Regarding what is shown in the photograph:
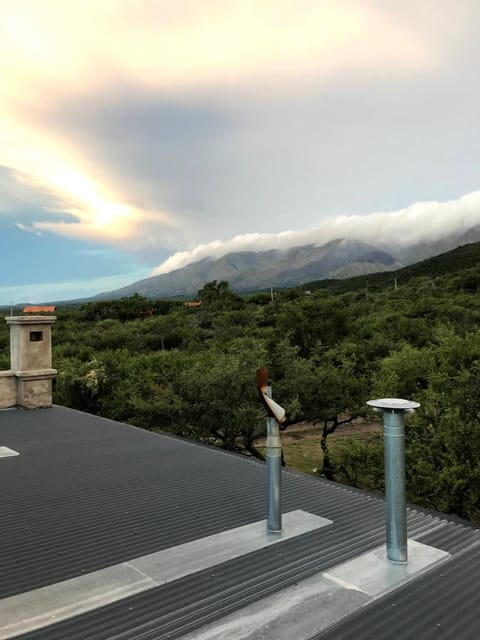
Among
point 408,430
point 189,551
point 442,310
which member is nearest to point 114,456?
point 189,551

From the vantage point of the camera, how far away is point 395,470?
370 centimetres

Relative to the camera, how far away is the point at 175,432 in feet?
47.3

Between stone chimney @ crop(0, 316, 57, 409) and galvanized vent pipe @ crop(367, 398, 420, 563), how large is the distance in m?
8.91

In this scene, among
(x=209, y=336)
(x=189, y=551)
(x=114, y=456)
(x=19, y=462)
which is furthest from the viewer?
(x=209, y=336)

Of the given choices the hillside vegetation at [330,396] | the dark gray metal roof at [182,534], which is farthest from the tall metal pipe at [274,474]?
the hillside vegetation at [330,396]

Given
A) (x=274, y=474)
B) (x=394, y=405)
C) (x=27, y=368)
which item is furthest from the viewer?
(x=27, y=368)

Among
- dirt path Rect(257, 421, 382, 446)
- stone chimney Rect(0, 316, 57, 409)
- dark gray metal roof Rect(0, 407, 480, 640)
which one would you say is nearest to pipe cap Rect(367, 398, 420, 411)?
dark gray metal roof Rect(0, 407, 480, 640)

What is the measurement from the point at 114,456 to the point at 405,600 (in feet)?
16.4

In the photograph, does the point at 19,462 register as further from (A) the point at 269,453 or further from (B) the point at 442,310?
(B) the point at 442,310

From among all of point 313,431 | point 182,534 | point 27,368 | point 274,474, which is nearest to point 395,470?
point 274,474

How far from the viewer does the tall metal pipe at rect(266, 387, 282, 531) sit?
421 centimetres

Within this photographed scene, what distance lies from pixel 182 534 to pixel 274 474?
3.22ft

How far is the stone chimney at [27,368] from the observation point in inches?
426

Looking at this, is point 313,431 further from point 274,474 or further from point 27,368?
point 274,474
